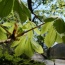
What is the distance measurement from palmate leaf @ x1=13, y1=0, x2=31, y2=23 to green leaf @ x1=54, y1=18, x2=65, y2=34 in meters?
0.13

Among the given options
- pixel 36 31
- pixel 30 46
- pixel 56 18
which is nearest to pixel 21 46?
pixel 30 46

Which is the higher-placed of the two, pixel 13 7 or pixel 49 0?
pixel 49 0

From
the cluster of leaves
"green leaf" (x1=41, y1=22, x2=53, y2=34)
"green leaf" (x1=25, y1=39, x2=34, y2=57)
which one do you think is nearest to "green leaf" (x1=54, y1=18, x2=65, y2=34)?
the cluster of leaves

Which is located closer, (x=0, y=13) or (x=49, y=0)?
(x=0, y=13)

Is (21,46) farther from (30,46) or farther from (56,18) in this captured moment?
(56,18)

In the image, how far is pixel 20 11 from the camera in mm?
718

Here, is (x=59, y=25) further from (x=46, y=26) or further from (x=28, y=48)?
(x=28, y=48)

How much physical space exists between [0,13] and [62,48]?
3202 cm

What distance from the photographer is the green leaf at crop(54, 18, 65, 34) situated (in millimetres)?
802

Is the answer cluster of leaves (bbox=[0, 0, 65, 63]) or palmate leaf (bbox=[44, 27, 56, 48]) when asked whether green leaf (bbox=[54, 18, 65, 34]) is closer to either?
cluster of leaves (bbox=[0, 0, 65, 63])

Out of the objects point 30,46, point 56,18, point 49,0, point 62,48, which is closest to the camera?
point 56,18

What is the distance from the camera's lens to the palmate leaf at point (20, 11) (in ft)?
2.35

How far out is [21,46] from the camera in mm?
1062

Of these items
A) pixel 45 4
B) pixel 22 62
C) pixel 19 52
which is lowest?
pixel 22 62
